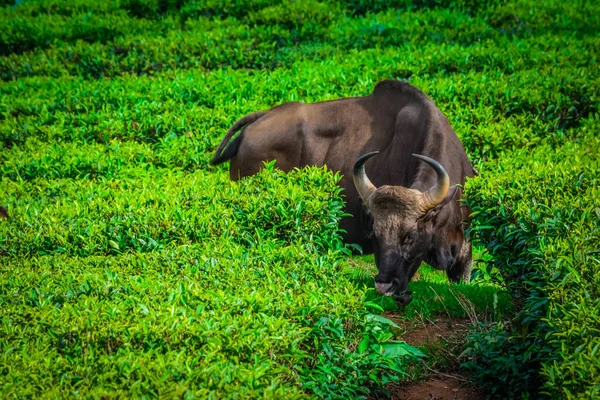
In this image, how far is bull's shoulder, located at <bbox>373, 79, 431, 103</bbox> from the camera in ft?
23.3

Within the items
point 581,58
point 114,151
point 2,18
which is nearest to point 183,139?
point 114,151

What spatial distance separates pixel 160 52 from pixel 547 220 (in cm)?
837

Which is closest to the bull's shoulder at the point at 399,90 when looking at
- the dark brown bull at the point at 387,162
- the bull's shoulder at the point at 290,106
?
the dark brown bull at the point at 387,162

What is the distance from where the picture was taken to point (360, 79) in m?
9.61

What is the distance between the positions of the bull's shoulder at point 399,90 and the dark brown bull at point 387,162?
0.03 feet

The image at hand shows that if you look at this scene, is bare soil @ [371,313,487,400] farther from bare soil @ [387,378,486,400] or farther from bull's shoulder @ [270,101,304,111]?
bull's shoulder @ [270,101,304,111]

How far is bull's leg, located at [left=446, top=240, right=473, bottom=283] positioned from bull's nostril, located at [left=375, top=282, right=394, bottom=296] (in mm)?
1106

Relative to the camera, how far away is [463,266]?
6.53m

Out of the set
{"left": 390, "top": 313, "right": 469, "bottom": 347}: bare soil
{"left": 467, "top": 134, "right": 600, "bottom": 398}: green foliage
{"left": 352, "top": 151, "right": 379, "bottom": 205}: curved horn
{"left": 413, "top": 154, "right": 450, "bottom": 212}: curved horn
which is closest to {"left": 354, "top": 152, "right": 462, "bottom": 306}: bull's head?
{"left": 413, "top": 154, "right": 450, "bottom": 212}: curved horn

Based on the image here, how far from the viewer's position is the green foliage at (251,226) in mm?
3641

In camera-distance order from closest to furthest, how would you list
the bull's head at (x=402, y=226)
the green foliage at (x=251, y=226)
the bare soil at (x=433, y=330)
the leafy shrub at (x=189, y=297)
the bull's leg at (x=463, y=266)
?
the leafy shrub at (x=189, y=297)
the green foliage at (x=251, y=226)
the bare soil at (x=433, y=330)
the bull's head at (x=402, y=226)
the bull's leg at (x=463, y=266)

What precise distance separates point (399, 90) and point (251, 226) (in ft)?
8.53

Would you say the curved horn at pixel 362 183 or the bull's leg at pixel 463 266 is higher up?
the curved horn at pixel 362 183

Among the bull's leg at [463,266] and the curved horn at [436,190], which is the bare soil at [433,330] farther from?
the bull's leg at [463,266]
